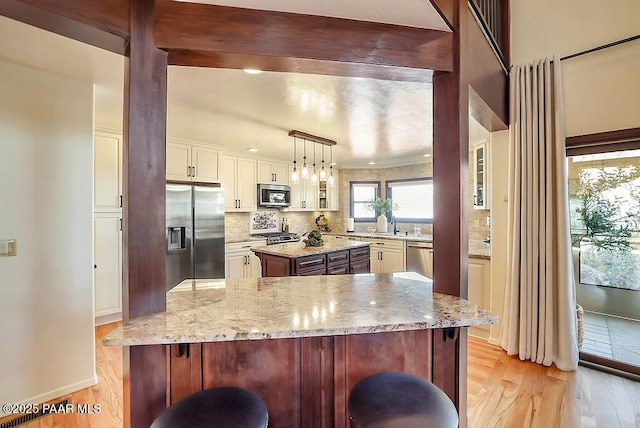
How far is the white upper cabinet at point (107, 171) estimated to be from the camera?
3.33 m

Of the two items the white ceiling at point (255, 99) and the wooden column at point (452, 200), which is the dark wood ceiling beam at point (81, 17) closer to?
the white ceiling at point (255, 99)

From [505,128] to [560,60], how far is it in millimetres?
658

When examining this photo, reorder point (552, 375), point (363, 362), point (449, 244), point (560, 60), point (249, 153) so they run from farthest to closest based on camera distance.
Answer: point (249, 153) < point (560, 60) < point (552, 375) < point (449, 244) < point (363, 362)

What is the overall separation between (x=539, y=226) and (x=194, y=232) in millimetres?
3836

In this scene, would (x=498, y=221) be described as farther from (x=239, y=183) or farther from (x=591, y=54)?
(x=239, y=183)

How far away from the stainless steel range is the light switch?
11.0 ft

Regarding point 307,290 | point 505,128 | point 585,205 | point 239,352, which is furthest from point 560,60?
point 239,352

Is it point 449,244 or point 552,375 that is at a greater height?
point 449,244

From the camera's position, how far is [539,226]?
2.48 metres

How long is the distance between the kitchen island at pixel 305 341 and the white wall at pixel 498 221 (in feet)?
5.77

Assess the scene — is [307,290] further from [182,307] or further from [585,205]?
[585,205]

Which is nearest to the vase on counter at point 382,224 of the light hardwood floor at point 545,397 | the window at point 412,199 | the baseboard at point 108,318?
the window at point 412,199

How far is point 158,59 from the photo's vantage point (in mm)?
1276

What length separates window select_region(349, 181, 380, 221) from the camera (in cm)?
623
